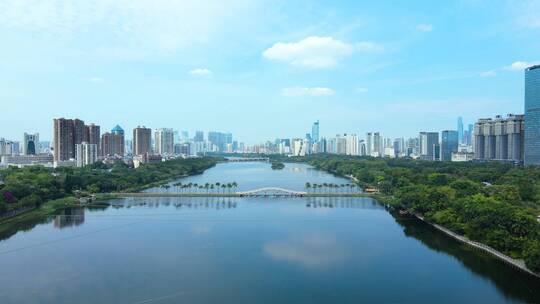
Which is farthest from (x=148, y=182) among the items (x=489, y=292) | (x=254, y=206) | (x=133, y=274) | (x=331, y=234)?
(x=489, y=292)

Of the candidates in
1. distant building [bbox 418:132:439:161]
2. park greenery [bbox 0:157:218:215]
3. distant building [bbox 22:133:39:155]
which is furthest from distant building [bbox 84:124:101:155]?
distant building [bbox 418:132:439:161]

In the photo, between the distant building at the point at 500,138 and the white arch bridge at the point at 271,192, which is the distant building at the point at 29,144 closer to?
the white arch bridge at the point at 271,192

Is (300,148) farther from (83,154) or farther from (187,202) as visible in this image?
(187,202)

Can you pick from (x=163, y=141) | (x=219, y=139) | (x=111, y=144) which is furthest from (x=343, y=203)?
(x=219, y=139)

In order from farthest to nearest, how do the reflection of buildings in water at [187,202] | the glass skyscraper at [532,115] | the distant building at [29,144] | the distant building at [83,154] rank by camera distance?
1. the distant building at [29,144]
2. the distant building at [83,154]
3. the glass skyscraper at [532,115]
4. the reflection of buildings in water at [187,202]

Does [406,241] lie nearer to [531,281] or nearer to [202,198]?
[531,281]

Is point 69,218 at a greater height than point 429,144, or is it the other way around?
point 429,144

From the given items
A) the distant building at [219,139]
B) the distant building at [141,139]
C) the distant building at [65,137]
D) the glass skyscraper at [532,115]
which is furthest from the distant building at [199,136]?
the glass skyscraper at [532,115]
